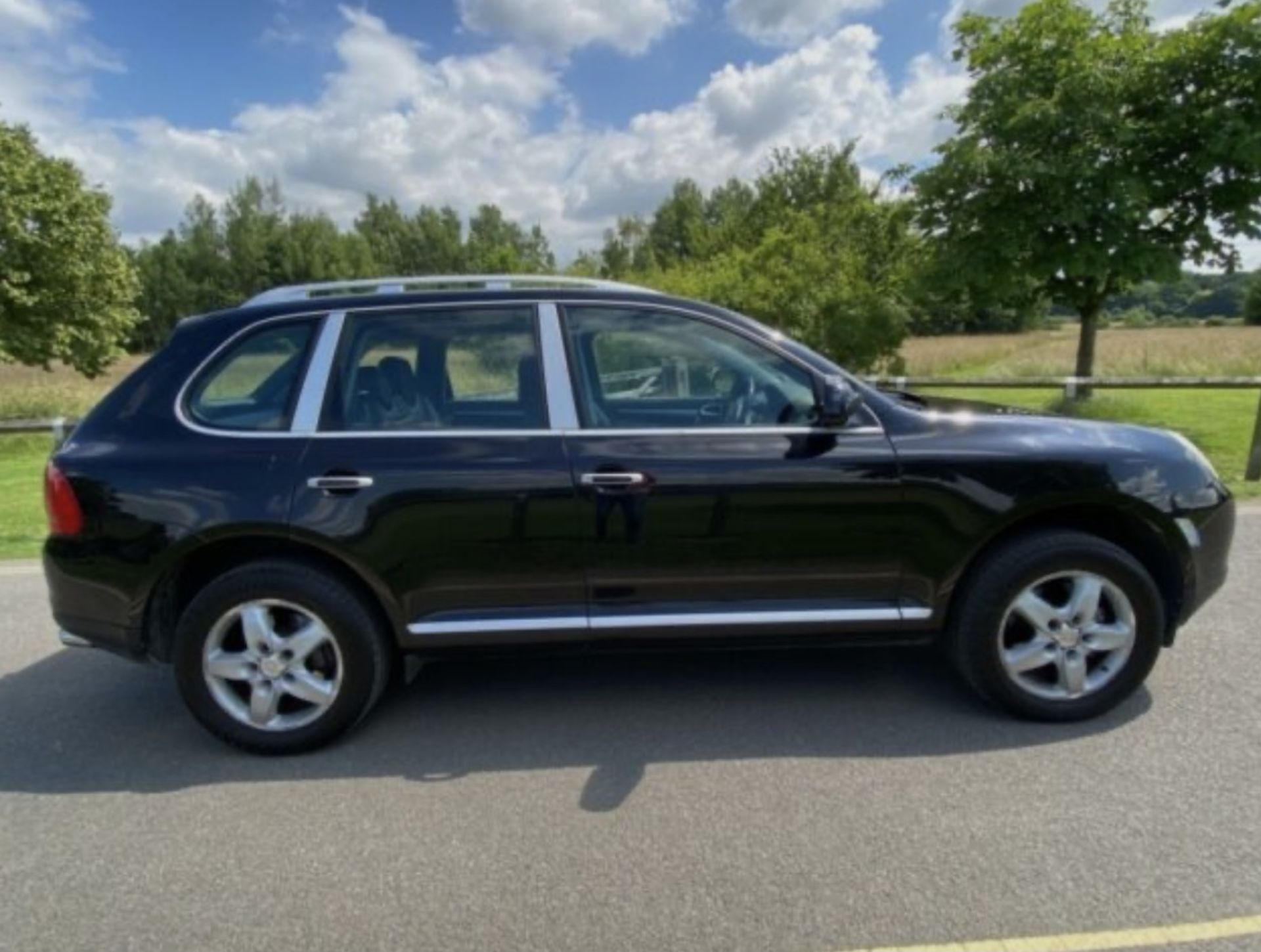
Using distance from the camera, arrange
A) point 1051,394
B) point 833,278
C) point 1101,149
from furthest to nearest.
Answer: point 833,278 → point 1051,394 → point 1101,149

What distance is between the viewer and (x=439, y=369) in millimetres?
3369

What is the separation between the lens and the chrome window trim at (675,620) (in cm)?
322

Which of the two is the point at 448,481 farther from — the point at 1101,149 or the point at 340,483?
the point at 1101,149

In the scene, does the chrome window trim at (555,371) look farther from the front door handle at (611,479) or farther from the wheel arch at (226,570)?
the wheel arch at (226,570)

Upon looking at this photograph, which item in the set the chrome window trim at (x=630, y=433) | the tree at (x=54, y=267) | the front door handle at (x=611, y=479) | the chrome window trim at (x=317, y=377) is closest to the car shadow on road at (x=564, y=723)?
the front door handle at (x=611, y=479)

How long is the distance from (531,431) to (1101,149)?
35.0 ft

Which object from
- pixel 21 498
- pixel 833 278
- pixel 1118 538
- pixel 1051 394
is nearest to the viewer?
pixel 1118 538

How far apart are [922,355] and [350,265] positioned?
53.2 metres

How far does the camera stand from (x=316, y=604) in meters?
3.15

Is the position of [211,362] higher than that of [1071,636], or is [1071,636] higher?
[211,362]

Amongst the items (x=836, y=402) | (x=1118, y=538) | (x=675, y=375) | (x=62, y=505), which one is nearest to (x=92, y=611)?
(x=62, y=505)

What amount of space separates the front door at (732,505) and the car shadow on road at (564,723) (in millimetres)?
426

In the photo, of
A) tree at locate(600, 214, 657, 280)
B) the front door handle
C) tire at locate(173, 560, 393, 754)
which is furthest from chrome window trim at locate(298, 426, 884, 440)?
tree at locate(600, 214, 657, 280)

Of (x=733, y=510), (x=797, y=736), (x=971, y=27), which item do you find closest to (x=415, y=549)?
(x=733, y=510)
